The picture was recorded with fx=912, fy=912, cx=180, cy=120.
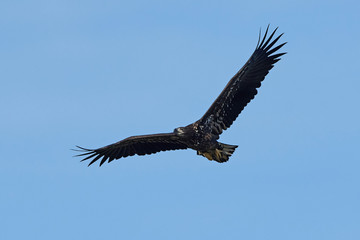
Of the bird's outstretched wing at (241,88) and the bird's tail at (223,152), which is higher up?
the bird's outstretched wing at (241,88)

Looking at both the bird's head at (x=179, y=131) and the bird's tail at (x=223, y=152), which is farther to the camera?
the bird's tail at (x=223, y=152)

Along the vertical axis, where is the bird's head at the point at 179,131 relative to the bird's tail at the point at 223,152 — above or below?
above

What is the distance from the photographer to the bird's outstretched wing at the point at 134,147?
25.5 metres

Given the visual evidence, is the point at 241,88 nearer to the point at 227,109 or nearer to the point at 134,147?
the point at 227,109

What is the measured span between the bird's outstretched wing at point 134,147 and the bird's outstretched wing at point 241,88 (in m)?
1.47

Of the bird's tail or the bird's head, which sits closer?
the bird's head

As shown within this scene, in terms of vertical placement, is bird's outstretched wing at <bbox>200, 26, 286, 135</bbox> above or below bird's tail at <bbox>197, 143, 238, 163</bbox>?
above

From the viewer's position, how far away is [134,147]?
25922 millimetres

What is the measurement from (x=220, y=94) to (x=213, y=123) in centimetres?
84

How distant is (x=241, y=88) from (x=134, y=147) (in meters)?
3.77

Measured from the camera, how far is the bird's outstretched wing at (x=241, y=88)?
79.2 ft

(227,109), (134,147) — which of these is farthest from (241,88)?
(134,147)

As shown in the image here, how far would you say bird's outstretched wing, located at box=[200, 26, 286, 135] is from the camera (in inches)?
950

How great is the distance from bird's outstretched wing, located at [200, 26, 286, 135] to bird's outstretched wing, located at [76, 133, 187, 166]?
Answer: 147 centimetres
